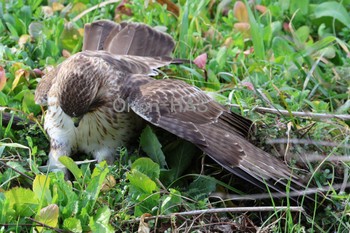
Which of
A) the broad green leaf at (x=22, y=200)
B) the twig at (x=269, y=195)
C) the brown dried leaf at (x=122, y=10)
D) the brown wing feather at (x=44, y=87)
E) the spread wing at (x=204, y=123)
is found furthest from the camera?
the brown dried leaf at (x=122, y=10)

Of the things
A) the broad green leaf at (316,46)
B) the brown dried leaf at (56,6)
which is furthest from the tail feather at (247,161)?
the brown dried leaf at (56,6)

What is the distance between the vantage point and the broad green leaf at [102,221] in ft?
15.9

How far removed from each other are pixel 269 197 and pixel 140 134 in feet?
3.81

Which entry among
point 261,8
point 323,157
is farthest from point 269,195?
point 261,8

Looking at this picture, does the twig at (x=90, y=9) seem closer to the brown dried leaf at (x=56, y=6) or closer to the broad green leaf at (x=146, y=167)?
the brown dried leaf at (x=56, y=6)

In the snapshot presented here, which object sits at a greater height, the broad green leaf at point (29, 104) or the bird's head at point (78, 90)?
the bird's head at point (78, 90)

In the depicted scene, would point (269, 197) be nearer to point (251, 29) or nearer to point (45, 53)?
point (251, 29)

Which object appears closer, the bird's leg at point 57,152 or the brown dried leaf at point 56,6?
the bird's leg at point 57,152

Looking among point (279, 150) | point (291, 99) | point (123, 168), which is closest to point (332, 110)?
point (291, 99)

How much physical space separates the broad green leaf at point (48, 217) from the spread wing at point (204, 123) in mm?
1069

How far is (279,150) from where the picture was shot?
19.4 ft

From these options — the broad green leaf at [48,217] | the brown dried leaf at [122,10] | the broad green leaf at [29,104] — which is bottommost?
the broad green leaf at [29,104]

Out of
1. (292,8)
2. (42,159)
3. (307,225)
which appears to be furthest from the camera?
(292,8)

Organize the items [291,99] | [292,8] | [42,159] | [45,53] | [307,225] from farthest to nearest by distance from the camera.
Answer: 1. [292,8]
2. [45,53]
3. [291,99]
4. [42,159]
5. [307,225]
